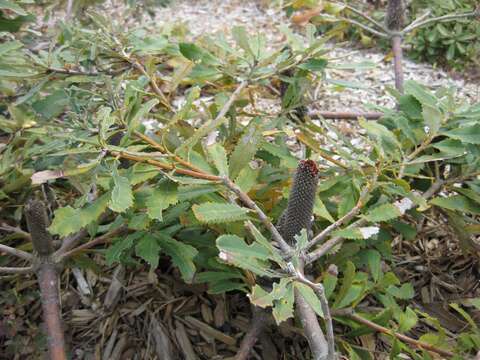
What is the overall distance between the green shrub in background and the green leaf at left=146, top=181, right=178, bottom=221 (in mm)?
2426

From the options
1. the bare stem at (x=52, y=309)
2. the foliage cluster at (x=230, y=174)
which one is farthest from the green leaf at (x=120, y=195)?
the bare stem at (x=52, y=309)

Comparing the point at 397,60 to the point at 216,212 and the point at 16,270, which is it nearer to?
the point at 216,212

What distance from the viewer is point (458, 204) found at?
142 centimetres

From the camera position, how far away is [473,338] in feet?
3.87

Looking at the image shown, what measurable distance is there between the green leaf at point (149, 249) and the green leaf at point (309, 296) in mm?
431

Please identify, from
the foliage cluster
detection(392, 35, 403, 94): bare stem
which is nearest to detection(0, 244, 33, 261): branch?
the foliage cluster

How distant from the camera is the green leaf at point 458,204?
4.62ft

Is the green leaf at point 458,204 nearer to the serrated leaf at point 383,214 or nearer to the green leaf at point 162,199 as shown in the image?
the serrated leaf at point 383,214

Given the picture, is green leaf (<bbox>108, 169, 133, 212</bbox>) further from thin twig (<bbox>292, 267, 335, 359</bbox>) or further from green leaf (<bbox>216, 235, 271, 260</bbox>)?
thin twig (<bbox>292, 267, 335, 359</bbox>)

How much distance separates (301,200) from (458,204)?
0.58m

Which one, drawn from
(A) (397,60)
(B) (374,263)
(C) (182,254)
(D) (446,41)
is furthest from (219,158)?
(D) (446,41)

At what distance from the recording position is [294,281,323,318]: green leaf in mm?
892

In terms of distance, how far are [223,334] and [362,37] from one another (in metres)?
2.42

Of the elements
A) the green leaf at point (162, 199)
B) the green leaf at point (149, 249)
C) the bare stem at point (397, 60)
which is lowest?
the green leaf at point (149, 249)
